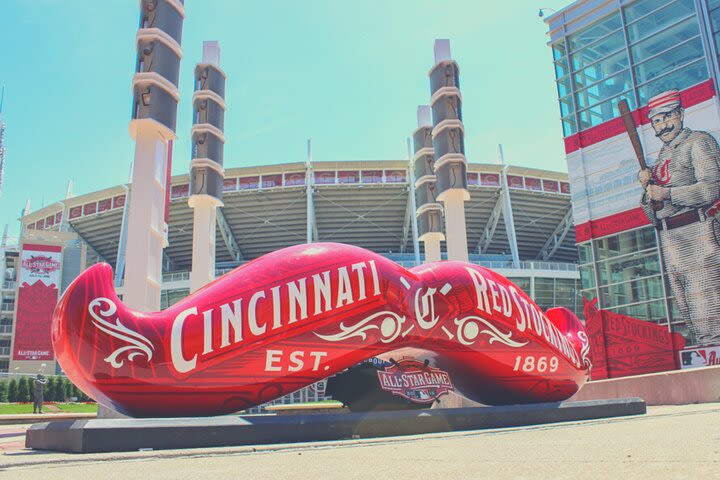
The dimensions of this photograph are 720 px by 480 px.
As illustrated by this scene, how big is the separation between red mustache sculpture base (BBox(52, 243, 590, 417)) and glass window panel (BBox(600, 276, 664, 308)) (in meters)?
18.8

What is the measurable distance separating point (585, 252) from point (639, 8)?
11.4 m

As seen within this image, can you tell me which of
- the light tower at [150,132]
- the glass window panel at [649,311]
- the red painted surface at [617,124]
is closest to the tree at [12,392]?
the light tower at [150,132]

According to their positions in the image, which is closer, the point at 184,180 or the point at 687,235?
the point at 687,235

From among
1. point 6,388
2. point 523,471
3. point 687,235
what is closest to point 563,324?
point 523,471

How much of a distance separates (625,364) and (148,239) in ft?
68.9

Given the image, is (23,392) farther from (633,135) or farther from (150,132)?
(633,135)

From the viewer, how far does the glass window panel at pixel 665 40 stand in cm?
2492

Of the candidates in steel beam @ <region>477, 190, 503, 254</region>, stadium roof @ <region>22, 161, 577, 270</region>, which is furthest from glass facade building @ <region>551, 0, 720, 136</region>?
steel beam @ <region>477, 190, 503, 254</region>

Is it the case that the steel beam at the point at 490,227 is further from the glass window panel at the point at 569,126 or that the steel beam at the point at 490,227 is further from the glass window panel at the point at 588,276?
the glass window panel at the point at 588,276

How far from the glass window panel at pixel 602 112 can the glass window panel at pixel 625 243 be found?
551 centimetres

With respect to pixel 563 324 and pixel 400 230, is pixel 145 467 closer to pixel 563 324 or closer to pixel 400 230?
pixel 563 324

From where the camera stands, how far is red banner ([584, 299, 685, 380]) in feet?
78.2

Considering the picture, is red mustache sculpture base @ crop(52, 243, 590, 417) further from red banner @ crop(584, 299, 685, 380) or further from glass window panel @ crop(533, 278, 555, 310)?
glass window panel @ crop(533, 278, 555, 310)

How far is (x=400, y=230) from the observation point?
41719 millimetres
